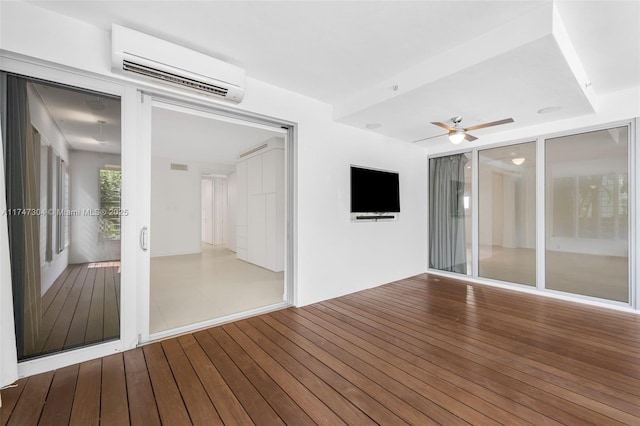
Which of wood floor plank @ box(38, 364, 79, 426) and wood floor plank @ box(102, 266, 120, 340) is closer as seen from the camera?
wood floor plank @ box(38, 364, 79, 426)

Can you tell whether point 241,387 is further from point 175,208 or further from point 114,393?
point 175,208

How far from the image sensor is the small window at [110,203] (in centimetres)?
245

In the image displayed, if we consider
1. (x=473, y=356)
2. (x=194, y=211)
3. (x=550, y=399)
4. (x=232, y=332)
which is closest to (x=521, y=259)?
(x=473, y=356)

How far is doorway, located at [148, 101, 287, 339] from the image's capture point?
12.0 feet

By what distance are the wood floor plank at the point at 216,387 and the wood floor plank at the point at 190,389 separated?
0.03 m

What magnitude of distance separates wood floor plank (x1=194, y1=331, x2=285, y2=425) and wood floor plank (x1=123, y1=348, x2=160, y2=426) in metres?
0.47

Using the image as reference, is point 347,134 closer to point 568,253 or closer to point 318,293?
point 318,293

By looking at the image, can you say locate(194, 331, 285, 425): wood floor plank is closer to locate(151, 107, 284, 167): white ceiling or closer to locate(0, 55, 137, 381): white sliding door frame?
locate(0, 55, 137, 381): white sliding door frame

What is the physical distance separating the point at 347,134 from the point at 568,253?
362 cm

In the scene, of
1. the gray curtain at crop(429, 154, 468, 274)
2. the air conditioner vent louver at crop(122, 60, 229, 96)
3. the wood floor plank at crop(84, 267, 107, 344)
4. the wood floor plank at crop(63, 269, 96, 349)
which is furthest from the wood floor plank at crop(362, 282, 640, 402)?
the air conditioner vent louver at crop(122, 60, 229, 96)

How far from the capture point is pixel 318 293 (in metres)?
3.85

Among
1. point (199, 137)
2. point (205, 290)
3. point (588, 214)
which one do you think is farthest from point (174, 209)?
point (588, 214)

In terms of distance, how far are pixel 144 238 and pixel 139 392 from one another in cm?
128

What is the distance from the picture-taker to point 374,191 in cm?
456
